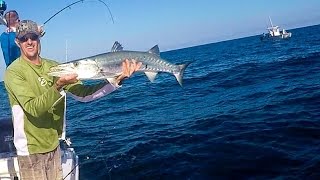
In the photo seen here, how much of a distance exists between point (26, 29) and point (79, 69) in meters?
1.07

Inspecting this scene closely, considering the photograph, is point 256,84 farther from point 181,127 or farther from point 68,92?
point 68,92

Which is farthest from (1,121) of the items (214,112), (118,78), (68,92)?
(214,112)

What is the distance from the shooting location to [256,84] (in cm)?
2258

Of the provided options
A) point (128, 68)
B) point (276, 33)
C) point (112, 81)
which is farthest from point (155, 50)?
point (276, 33)

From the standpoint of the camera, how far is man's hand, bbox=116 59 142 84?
19.1 ft

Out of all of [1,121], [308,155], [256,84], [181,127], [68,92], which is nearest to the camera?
[68,92]

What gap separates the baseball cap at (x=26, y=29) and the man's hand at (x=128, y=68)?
1620mm

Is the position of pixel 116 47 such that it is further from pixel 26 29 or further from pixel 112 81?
pixel 26 29

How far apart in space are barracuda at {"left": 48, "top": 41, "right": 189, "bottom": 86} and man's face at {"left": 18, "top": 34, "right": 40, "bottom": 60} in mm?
371

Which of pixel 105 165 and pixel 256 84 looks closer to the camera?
pixel 105 165

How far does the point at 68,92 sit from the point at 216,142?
7.21 m

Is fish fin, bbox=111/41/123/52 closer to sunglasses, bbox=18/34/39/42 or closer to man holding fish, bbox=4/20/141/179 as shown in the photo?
man holding fish, bbox=4/20/141/179

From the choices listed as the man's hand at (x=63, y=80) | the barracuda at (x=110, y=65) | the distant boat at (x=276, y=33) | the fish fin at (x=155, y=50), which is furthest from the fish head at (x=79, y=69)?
the distant boat at (x=276, y=33)

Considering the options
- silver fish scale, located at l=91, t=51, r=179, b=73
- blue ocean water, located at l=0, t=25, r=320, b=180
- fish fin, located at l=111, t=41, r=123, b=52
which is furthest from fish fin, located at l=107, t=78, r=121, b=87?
blue ocean water, located at l=0, t=25, r=320, b=180
